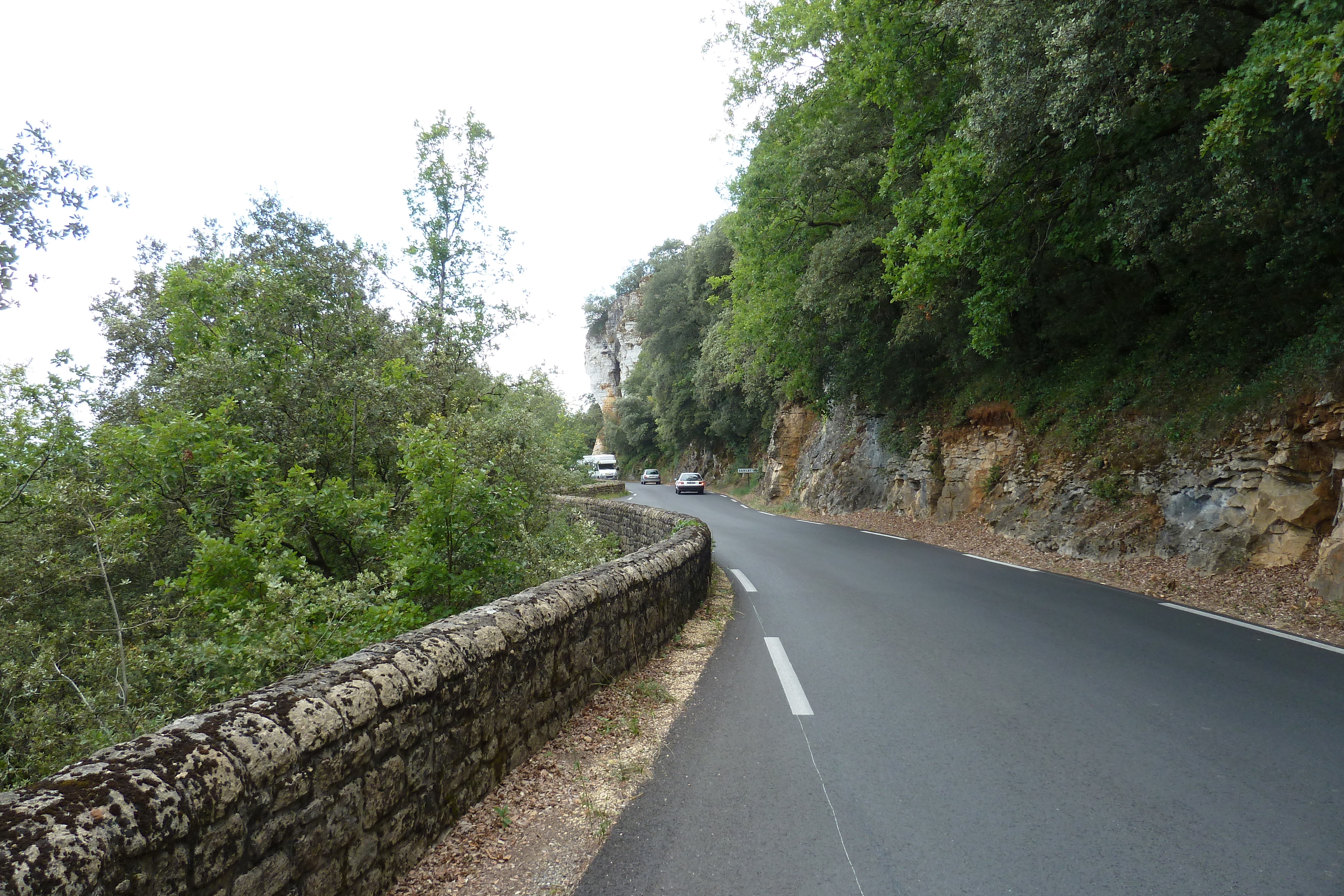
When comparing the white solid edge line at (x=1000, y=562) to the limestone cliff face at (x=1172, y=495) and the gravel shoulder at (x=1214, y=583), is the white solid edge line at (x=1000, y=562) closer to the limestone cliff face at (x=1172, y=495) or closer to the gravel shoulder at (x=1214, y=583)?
the gravel shoulder at (x=1214, y=583)

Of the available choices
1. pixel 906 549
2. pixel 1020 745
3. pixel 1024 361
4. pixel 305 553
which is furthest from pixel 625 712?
pixel 1024 361

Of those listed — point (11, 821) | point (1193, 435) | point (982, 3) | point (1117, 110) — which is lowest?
point (11, 821)

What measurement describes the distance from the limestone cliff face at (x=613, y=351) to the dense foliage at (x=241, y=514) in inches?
1665

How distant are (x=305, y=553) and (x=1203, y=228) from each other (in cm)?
1139

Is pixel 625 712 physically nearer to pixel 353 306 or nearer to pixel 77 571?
pixel 77 571

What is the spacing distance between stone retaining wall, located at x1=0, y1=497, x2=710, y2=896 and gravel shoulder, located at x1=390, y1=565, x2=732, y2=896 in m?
0.10

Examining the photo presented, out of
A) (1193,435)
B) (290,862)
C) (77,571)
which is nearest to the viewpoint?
(290,862)

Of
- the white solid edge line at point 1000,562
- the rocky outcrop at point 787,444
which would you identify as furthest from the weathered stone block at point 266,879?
the rocky outcrop at point 787,444

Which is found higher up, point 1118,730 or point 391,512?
point 391,512

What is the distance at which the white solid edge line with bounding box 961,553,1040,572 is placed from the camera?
10.4 metres

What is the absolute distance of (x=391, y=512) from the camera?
27.6 feet

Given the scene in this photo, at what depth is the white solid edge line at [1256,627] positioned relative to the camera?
5.91 metres

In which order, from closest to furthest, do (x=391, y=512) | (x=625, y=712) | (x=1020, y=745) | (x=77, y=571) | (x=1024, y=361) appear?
(x=1020, y=745)
(x=625, y=712)
(x=77, y=571)
(x=391, y=512)
(x=1024, y=361)

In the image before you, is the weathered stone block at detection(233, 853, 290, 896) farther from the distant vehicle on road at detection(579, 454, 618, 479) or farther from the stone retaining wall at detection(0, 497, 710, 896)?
the distant vehicle on road at detection(579, 454, 618, 479)
